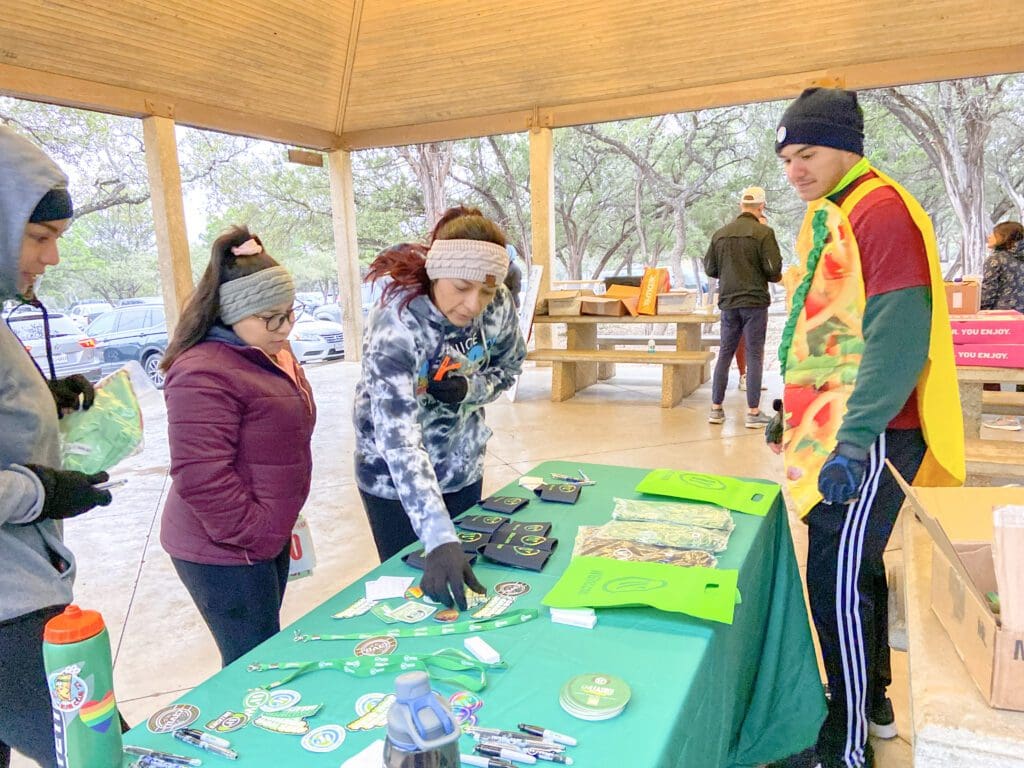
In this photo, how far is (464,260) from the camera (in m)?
1.56


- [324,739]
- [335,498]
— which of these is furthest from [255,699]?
[335,498]

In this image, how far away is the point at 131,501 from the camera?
13.7 ft

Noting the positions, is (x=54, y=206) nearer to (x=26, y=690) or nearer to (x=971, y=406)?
(x=26, y=690)

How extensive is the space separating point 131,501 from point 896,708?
13.1 feet

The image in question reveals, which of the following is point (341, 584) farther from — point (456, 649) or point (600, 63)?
point (600, 63)

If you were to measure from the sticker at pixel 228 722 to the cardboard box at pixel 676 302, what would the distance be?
18.2 ft

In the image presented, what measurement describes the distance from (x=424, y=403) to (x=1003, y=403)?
12.0ft

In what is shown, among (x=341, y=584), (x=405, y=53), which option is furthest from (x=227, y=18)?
(x=341, y=584)

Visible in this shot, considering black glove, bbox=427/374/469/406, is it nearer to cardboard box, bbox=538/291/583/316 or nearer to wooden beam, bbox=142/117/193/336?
cardboard box, bbox=538/291/583/316

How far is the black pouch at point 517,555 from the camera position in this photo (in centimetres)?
140

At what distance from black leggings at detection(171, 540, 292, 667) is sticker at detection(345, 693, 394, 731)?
2.24ft

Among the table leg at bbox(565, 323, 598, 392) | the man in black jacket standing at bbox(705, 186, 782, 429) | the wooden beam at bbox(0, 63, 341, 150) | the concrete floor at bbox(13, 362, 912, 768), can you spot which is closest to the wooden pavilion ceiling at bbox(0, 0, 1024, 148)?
the wooden beam at bbox(0, 63, 341, 150)

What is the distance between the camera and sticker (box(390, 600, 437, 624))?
1222 mm

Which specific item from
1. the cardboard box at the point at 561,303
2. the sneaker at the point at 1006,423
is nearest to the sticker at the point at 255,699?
the sneaker at the point at 1006,423
